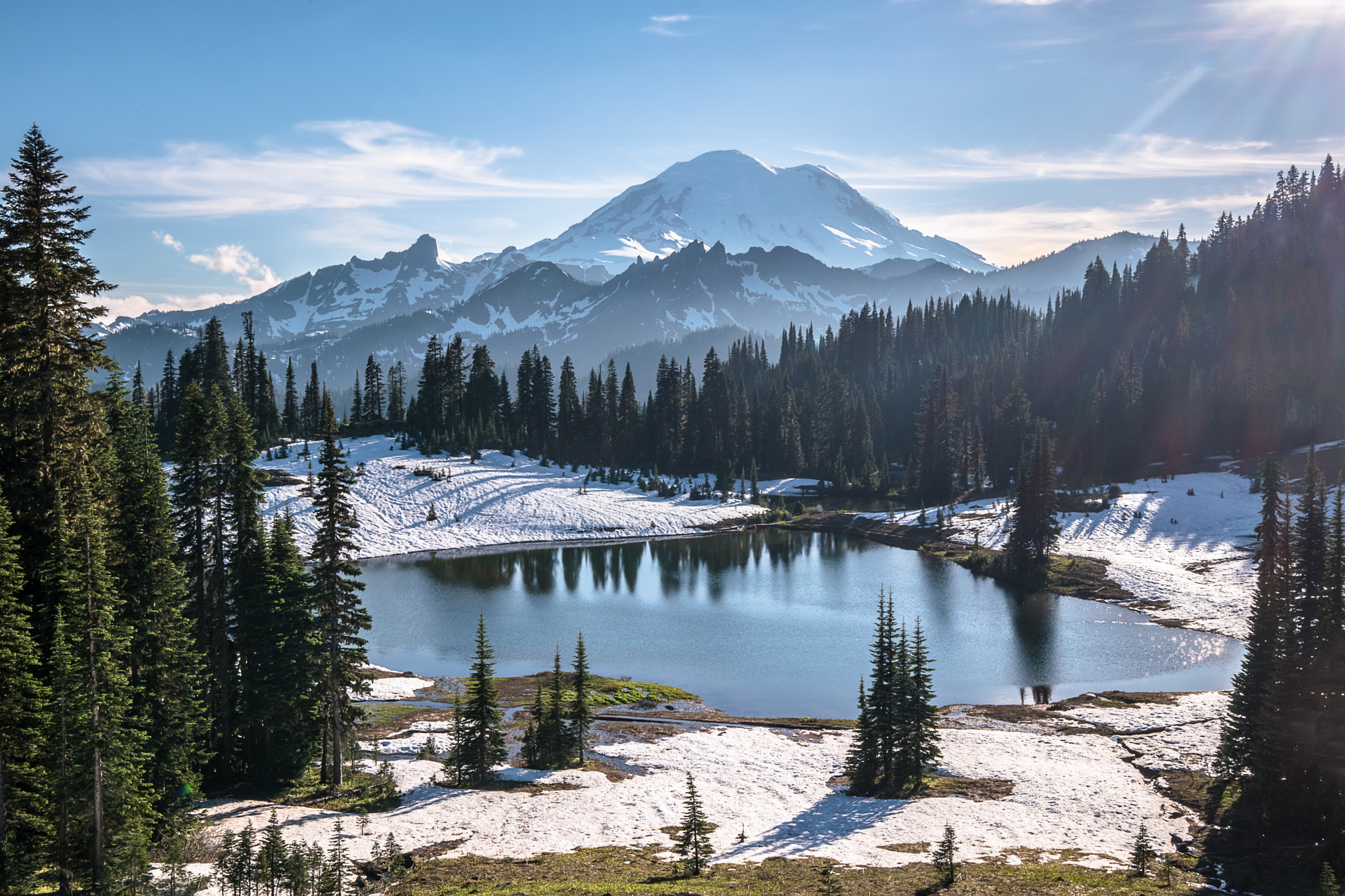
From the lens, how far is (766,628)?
6719 cm

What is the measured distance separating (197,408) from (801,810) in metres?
29.5

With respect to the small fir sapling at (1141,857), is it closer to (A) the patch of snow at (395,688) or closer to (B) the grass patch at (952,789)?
(B) the grass patch at (952,789)

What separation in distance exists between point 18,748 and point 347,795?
502 inches

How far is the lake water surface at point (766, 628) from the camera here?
54.4 meters

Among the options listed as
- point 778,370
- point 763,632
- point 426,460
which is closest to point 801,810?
point 763,632

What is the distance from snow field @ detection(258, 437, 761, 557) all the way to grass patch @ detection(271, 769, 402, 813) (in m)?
61.6

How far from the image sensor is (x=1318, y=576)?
126 feet

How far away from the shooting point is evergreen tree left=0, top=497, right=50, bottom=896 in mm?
21641

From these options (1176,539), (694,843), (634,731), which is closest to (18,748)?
(694,843)

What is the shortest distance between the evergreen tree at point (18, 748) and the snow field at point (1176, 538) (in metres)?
73.2

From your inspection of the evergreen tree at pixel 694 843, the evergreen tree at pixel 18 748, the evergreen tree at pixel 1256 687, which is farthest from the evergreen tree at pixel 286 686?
the evergreen tree at pixel 1256 687

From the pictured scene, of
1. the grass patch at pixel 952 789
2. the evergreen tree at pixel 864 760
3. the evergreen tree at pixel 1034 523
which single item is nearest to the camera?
the grass patch at pixel 952 789

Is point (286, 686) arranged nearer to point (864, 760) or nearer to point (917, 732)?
point (864, 760)

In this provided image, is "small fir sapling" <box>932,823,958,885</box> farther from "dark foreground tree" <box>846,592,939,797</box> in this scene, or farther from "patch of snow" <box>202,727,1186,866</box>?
"dark foreground tree" <box>846,592,939,797</box>
